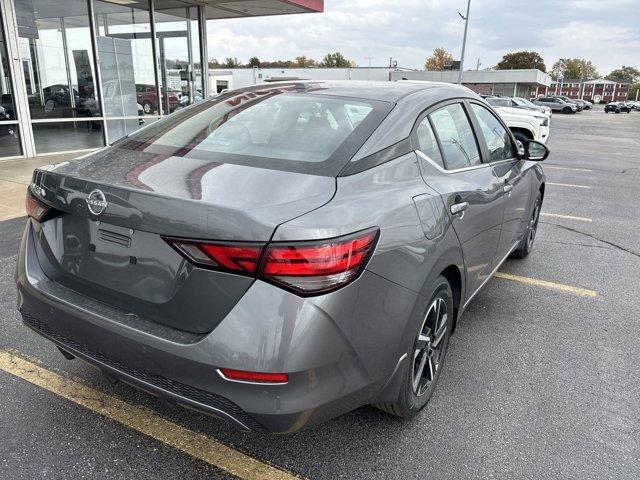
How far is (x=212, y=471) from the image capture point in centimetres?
220

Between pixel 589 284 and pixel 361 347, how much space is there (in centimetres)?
345

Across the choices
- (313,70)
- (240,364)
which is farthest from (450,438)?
(313,70)

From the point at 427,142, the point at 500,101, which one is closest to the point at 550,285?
the point at 427,142

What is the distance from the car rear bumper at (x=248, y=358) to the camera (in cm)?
171

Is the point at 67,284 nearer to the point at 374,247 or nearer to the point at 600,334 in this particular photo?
the point at 374,247

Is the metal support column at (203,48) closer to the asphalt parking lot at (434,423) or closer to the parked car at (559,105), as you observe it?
the asphalt parking lot at (434,423)

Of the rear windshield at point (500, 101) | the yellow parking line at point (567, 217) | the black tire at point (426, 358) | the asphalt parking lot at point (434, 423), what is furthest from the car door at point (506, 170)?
the rear windshield at point (500, 101)

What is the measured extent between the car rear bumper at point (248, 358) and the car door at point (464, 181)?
0.96m

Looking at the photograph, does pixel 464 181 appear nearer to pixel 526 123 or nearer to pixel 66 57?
pixel 66 57

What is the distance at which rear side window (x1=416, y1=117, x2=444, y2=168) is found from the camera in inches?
101

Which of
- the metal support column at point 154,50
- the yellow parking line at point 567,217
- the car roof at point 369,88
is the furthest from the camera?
the metal support column at point 154,50

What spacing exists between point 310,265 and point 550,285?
346cm

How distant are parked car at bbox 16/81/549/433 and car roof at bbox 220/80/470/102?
0.08m

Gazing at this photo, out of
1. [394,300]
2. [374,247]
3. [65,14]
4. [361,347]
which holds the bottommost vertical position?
[361,347]
